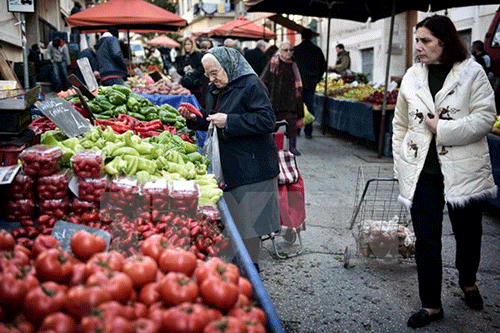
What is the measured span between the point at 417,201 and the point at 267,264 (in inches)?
68.3

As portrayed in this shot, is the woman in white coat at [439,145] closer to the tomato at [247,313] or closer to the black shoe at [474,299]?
the black shoe at [474,299]

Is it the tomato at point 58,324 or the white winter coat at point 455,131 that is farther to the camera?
the white winter coat at point 455,131

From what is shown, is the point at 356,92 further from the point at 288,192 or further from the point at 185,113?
the point at 185,113

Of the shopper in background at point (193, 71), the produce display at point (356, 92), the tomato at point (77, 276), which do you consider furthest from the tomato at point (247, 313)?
the shopper in background at point (193, 71)

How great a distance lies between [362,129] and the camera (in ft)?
34.1

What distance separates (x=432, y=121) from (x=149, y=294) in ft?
7.76

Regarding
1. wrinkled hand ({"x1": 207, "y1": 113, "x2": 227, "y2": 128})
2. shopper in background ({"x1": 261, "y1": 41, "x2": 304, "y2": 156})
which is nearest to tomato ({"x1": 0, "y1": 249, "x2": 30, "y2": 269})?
wrinkled hand ({"x1": 207, "y1": 113, "x2": 227, "y2": 128})

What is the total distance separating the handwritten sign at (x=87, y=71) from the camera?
5.57 meters

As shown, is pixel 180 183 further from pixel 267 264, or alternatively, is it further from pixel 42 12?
pixel 42 12

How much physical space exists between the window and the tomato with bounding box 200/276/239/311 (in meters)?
19.3

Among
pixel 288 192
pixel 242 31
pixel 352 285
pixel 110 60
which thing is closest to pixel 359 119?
pixel 110 60

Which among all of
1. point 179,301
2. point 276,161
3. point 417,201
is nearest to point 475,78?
point 417,201

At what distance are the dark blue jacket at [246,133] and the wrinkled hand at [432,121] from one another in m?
1.03

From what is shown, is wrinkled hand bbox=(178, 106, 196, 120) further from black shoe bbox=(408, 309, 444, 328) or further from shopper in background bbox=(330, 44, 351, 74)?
shopper in background bbox=(330, 44, 351, 74)
